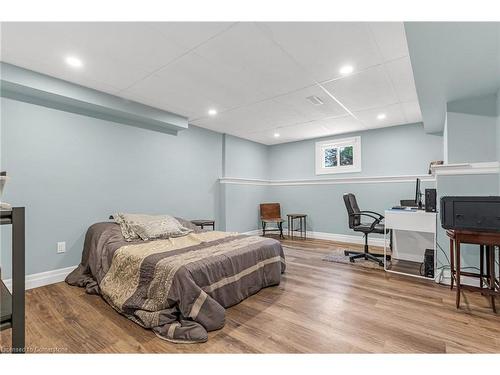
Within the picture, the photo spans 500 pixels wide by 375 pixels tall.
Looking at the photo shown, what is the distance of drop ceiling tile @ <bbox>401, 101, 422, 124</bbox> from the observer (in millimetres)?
3508

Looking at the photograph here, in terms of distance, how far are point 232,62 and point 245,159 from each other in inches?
131

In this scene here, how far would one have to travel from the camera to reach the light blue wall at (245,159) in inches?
206

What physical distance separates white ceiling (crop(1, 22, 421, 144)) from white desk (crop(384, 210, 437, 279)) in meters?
1.58

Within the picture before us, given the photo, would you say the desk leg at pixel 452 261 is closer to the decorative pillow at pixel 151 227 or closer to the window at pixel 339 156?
the window at pixel 339 156

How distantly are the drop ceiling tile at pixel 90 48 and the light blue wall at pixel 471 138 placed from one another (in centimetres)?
315

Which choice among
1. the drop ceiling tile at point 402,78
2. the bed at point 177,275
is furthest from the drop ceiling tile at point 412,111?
the bed at point 177,275

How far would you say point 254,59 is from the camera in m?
2.34

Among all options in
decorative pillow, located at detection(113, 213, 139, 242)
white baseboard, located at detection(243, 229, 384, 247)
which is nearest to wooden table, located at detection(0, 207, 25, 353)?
decorative pillow, located at detection(113, 213, 139, 242)

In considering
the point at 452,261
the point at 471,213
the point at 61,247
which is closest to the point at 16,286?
the point at 61,247

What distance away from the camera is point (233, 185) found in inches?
204
